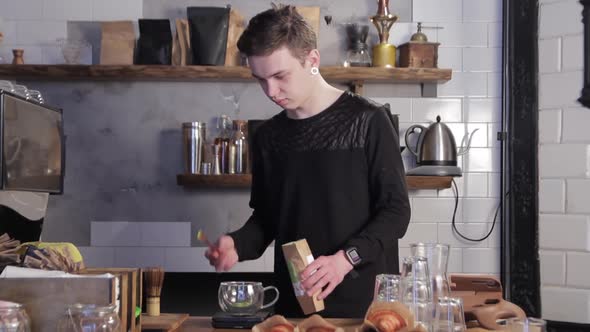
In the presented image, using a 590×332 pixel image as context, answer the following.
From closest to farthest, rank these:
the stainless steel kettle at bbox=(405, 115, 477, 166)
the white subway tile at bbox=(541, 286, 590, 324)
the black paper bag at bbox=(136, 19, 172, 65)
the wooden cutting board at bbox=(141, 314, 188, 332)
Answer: the wooden cutting board at bbox=(141, 314, 188, 332), the white subway tile at bbox=(541, 286, 590, 324), the stainless steel kettle at bbox=(405, 115, 477, 166), the black paper bag at bbox=(136, 19, 172, 65)

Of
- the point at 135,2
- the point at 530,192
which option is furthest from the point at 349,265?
the point at 135,2

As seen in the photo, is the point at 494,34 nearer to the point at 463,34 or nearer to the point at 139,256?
the point at 463,34

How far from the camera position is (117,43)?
4145mm

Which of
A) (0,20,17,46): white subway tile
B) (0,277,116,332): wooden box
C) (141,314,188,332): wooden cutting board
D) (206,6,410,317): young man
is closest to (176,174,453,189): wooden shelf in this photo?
(0,20,17,46): white subway tile

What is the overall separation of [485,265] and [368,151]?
6.17 feet

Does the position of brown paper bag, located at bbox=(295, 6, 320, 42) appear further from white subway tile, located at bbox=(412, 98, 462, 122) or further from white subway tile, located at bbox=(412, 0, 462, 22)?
white subway tile, located at bbox=(412, 98, 462, 122)

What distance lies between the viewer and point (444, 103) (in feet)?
13.8

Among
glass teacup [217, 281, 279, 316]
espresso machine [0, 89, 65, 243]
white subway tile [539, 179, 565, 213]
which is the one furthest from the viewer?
white subway tile [539, 179, 565, 213]

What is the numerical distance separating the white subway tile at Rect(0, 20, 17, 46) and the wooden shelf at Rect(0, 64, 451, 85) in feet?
0.82

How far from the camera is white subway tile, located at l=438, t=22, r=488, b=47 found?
4.22 metres

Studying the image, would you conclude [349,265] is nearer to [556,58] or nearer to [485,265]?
[556,58]

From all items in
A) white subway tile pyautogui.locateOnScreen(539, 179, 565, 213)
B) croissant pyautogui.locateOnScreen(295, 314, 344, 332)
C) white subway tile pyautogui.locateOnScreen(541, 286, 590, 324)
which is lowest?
white subway tile pyautogui.locateOnScreen(541, 286, 590, 324)

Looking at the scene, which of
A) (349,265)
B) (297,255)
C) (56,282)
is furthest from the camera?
(349,265)

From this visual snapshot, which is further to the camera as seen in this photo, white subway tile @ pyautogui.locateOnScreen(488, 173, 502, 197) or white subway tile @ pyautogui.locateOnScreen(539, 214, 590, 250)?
white subway tile @ pyautogui.locateOnScreen(488, 173, 502, 197)
